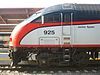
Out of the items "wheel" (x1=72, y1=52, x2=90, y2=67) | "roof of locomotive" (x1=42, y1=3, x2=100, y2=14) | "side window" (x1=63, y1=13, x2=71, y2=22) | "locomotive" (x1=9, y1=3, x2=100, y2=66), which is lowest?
"wheel" (x1=72, y1=52, x2=90, y2=67)

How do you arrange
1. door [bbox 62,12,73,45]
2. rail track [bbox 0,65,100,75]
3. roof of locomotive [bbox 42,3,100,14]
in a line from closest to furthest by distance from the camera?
rail track [bbox 0,65,100,75] → door [bbox 62,12,73,45] → roof of locomotive [bbox 42,3,100,14]

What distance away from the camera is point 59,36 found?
13008 millimetres

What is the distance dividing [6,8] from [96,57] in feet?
52.3

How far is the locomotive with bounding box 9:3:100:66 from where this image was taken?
13000 mm

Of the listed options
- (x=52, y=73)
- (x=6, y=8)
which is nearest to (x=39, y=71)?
(x=52, y=73)

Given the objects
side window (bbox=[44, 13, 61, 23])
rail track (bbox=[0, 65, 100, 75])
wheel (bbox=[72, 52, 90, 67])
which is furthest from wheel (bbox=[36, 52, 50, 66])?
side window (bbox=[44, 13, 61, 23])

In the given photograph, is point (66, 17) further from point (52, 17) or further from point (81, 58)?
point (81, 58)

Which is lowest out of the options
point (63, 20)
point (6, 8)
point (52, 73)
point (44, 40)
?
point (52, 73)

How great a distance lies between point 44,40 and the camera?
42.8 ft

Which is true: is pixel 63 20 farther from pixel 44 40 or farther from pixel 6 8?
pixel 6 8

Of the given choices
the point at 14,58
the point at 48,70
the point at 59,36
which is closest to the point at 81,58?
the point at 59,36

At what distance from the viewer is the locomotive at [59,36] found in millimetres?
13000

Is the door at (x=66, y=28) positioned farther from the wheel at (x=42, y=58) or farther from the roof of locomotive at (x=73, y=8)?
the wheel at (x=42, y=58)

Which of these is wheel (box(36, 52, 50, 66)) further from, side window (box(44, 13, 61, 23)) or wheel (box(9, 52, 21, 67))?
side window (box(44, 13, 61, 23))
